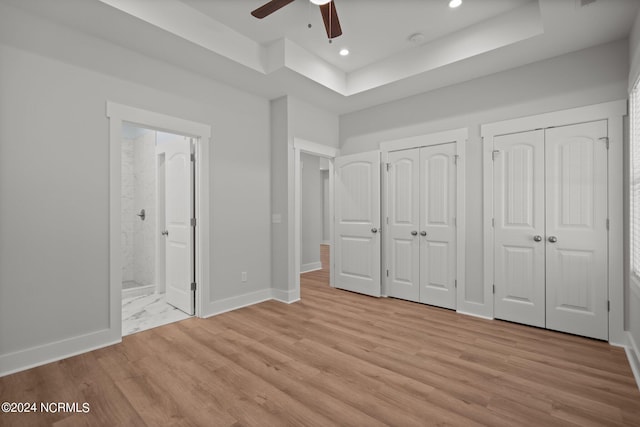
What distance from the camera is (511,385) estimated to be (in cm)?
215

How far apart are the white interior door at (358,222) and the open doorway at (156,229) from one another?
225cm

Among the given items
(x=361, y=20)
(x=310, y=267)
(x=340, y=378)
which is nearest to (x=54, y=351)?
(x=340, y=378)

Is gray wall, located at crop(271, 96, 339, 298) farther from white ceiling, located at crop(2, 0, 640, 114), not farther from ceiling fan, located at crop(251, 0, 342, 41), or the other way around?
ceiling fan, located at crop(251, 0, 342, 41)

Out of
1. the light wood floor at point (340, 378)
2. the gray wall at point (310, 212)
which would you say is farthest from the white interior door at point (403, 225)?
the gray wall at point (310, 212)

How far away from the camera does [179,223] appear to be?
382 centimetres

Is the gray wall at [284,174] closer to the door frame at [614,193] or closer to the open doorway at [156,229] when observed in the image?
the open doorway at [156,229]

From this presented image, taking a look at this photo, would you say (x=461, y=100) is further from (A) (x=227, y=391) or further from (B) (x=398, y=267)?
(A) (x=227, y=391)

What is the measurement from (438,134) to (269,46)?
2.33 m

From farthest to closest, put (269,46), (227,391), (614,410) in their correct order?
(269,46), (227,391), (614,410)

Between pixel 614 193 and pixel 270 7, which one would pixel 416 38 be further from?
pixel 614 193

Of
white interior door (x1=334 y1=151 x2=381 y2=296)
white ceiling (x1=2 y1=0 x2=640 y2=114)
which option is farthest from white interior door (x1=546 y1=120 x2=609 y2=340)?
white interior door (x1=334 y1=151 x2=381 y2=296)

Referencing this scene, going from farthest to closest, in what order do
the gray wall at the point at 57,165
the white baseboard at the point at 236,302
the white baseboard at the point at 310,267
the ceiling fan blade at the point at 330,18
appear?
1. the white baseboard at the point at 310,267
2. the white baseboard at the point at 236,302
3. the ceiling fan blade at the point at 330,18
4. the gray wall at the point at 57,165

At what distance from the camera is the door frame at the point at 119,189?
2822mm

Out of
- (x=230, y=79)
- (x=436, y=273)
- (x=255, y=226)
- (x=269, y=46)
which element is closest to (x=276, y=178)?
(x=255, y=226)
